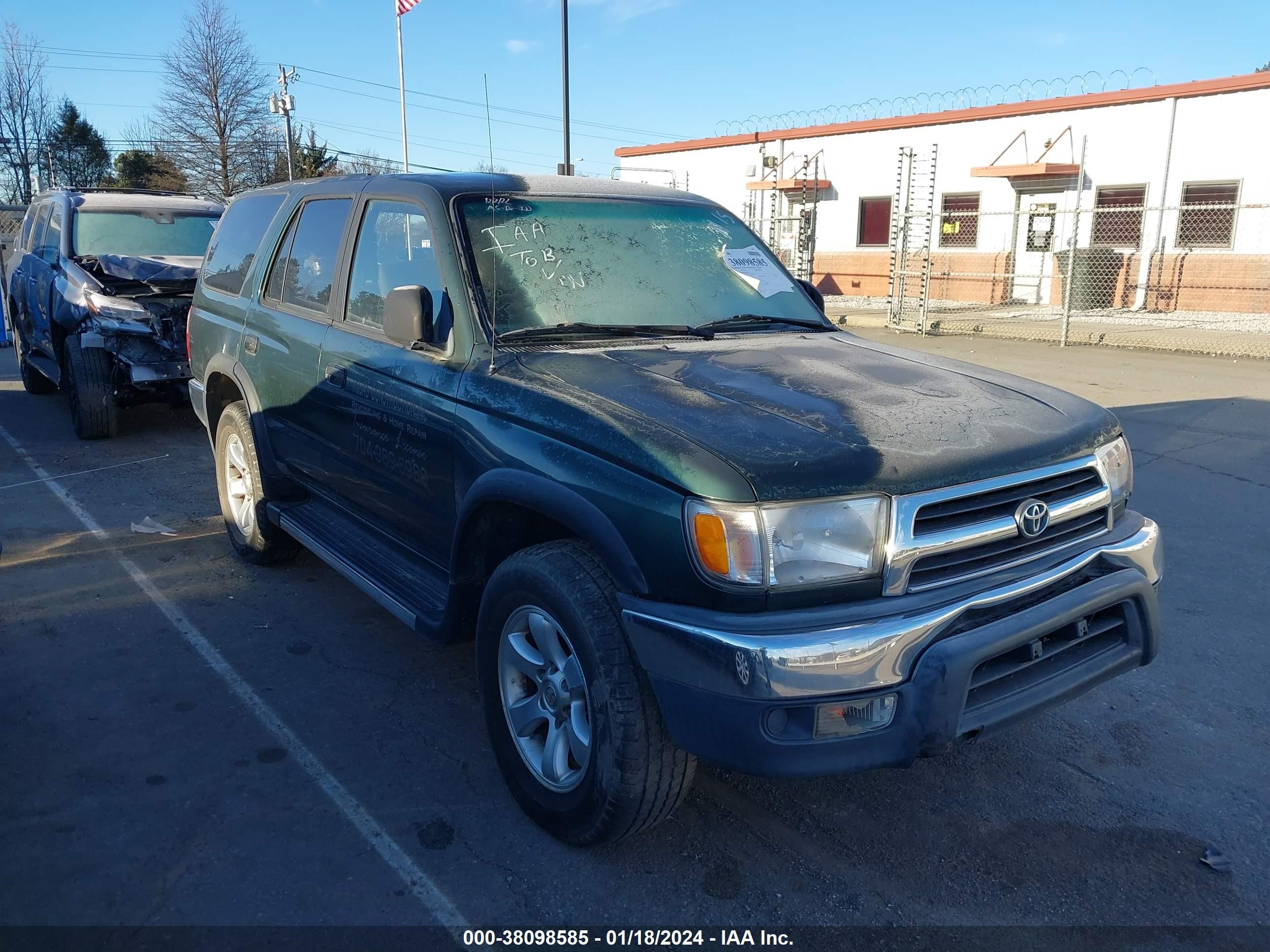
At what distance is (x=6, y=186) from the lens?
40.8 meters

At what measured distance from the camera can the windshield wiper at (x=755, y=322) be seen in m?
3.72

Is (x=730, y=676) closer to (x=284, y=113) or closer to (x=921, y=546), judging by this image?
(x=921, y=546)

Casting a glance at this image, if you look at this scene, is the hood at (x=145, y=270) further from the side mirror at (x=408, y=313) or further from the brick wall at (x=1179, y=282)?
the brick wall at (x=1179, y=282)

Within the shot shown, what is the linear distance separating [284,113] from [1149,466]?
35.1 metres

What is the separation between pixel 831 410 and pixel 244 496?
3652mm

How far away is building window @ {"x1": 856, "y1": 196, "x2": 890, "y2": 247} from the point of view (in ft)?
77.9

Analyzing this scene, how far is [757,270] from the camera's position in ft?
13.7

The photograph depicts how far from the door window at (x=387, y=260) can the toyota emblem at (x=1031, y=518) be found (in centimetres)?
207

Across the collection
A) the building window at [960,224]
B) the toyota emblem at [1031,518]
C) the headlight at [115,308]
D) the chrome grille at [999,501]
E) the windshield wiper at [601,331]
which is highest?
the building window at [960,224]

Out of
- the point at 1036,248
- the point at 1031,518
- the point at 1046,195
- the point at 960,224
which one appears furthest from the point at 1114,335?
the point at 1031,518

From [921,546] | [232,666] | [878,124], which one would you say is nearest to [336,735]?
[232,666]

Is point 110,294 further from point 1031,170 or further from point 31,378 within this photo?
point 1031,170

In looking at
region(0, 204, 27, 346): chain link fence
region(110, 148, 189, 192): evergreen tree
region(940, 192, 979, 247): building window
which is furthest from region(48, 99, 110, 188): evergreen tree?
region(940, 192, 979, 247): building window

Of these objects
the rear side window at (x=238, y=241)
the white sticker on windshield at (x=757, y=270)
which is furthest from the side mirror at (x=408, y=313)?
the rear side window at (x=238, y=241)
